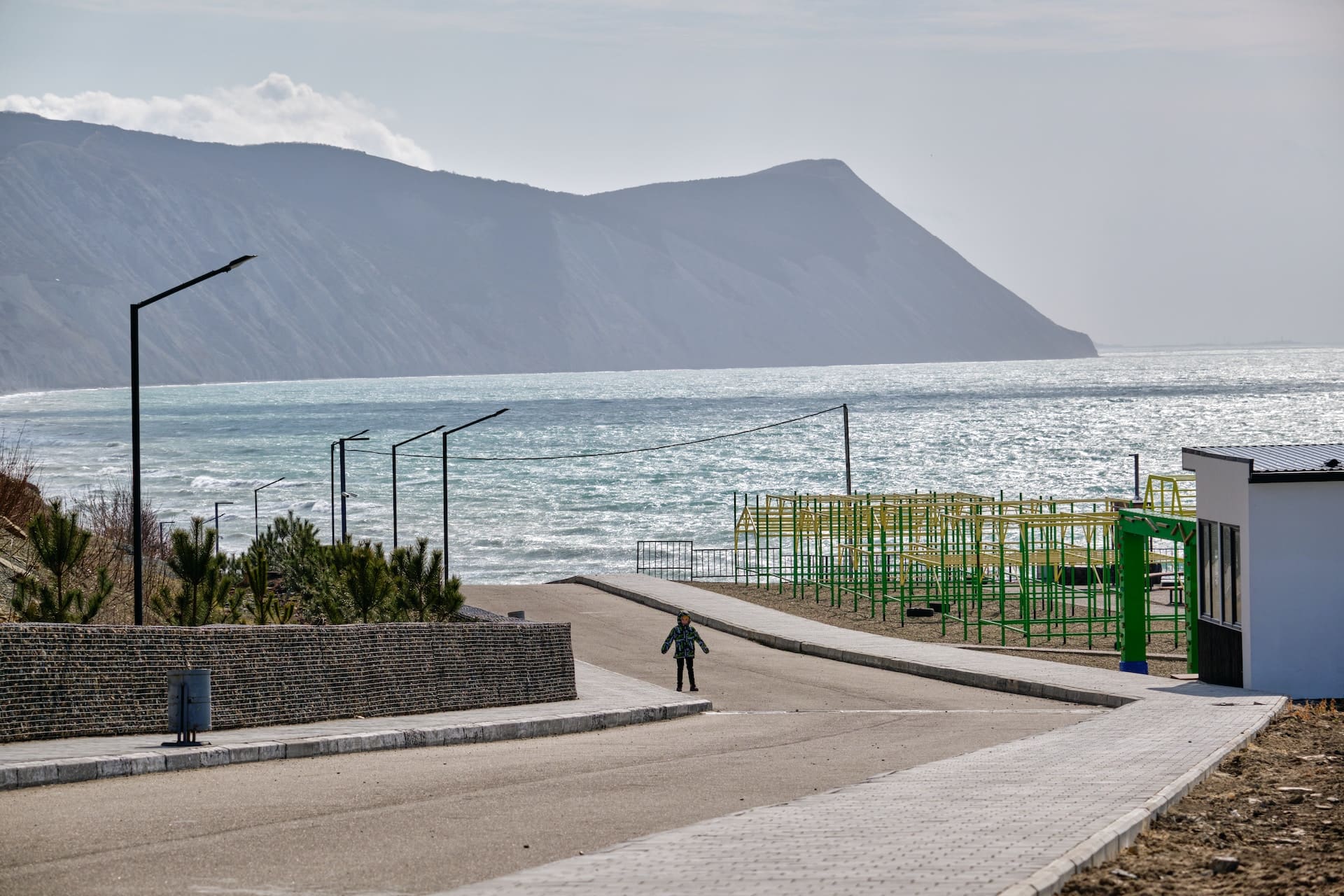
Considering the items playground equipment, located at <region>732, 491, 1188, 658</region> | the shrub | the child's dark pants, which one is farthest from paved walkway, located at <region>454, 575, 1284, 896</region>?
the shrub

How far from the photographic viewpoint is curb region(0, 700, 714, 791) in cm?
1318

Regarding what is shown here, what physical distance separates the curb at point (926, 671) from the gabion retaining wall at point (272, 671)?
6210 millimetres

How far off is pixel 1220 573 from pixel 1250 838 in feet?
38.9

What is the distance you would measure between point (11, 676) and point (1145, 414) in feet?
550

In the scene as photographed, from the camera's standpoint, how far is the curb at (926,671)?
2098cm

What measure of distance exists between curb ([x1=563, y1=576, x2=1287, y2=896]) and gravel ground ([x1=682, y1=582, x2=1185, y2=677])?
2.64 metres

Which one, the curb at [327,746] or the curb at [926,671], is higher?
the curb at [327,746]

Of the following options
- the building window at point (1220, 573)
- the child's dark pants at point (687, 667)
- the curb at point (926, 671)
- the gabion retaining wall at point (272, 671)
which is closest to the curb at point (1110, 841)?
the curb at point (926, 671)

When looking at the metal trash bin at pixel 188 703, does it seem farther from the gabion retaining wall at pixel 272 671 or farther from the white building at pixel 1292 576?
the white building at pixel 1292 576

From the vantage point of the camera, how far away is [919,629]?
3284 cm

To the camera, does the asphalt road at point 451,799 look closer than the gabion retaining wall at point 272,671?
Yes

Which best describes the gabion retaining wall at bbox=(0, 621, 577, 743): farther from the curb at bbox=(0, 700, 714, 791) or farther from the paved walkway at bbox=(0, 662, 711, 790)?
the curb at bbox=(0, 700, 714, 791)

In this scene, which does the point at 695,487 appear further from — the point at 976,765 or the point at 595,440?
the point at 976,765

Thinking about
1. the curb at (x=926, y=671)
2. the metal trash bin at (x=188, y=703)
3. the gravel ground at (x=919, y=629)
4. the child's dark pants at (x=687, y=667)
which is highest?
the metal trash bin at (x=188, y=703)
